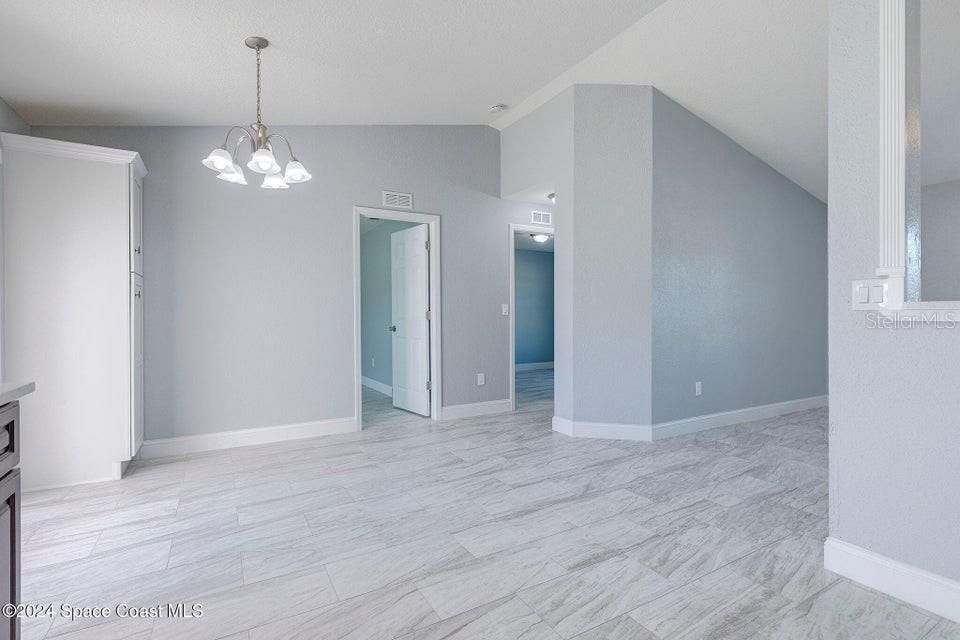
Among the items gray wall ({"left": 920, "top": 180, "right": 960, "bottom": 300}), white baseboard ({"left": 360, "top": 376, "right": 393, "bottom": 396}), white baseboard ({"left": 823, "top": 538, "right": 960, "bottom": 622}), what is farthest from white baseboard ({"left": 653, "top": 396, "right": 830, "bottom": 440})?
white baseboard ({"left": 360, "top": 376, "right": 393, "bottom": 396})

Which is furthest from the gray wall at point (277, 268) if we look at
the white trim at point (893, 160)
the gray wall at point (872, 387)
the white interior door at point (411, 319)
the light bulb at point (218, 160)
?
the white trim at point (893, 160)

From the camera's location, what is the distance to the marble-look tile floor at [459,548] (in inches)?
69.4

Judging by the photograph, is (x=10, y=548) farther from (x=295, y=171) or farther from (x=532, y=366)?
(x=532, y=366)

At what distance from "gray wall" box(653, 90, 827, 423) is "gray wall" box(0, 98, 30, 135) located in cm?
462

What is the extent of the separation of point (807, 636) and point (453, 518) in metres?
1.60

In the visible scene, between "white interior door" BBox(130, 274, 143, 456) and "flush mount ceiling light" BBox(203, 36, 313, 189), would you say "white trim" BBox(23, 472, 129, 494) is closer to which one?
"white interior door" BBox(130, 274, 143, 456)

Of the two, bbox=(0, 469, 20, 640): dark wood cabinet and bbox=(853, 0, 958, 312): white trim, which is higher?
bbox=(853, 0, 958, 312): white trim

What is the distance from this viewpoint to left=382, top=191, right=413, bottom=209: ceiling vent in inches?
185

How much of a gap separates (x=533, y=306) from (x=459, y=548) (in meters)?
7.65

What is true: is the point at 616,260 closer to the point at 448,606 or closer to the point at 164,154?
the point at 448,606

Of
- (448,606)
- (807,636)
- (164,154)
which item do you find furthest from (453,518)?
(164,154)

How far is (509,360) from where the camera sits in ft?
17.8

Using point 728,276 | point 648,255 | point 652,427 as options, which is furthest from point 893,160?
point 728,276

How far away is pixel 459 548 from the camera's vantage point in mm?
2307
